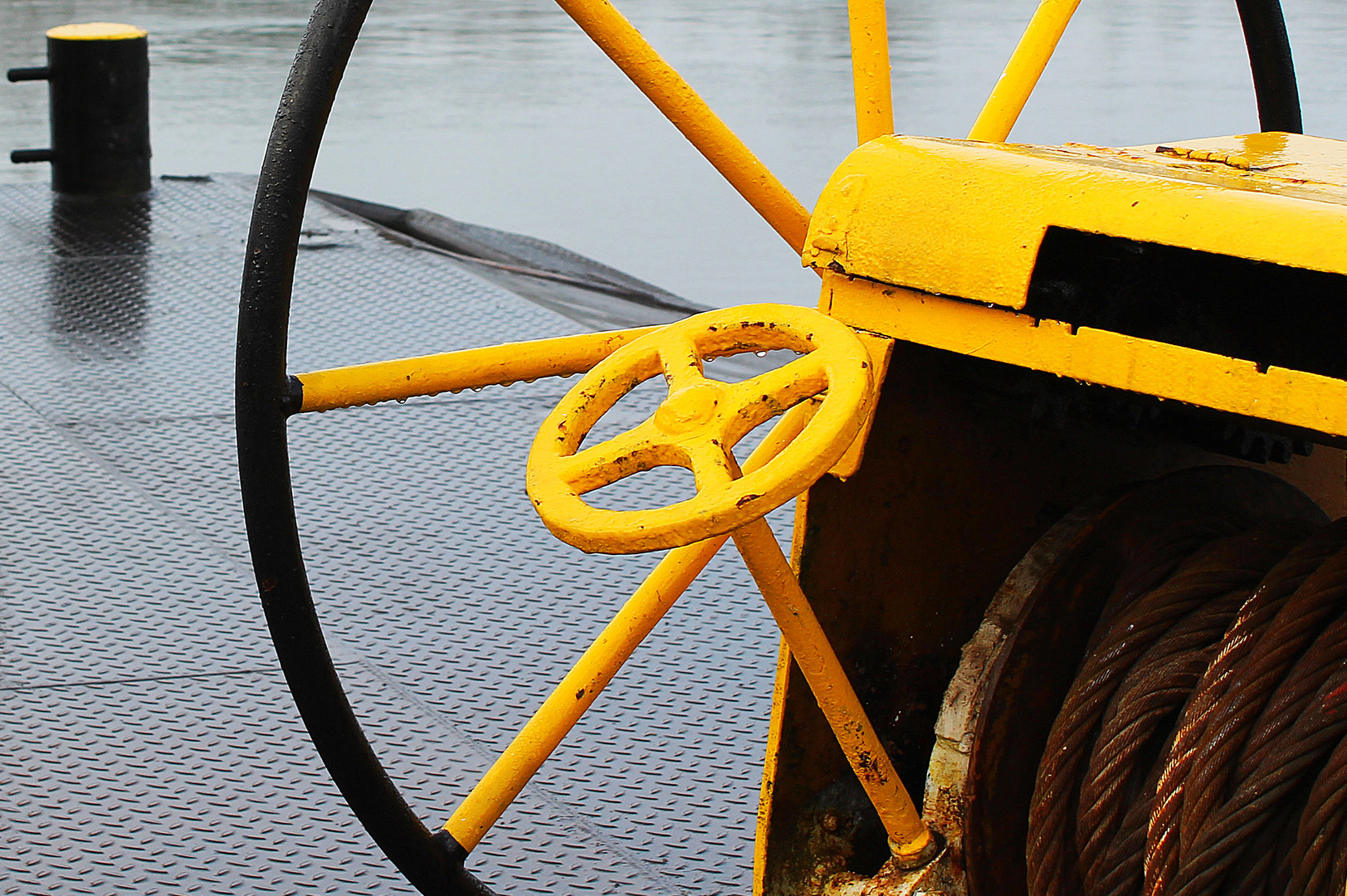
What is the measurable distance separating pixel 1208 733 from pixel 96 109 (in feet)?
14.0

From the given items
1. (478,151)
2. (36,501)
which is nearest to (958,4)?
(478,151)

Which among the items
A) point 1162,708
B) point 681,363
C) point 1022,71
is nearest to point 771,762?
point 1162,708

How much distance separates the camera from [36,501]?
2578 mm

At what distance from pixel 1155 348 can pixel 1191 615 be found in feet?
0.96

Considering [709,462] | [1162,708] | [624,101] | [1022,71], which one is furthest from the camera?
[624,101]

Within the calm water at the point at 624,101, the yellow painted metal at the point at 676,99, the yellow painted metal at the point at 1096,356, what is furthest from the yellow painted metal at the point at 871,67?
the calm water at the point at 624,101

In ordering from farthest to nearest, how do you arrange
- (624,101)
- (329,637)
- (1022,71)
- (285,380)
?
(624,101)
(329,637)
(1022,71)
(285,380)

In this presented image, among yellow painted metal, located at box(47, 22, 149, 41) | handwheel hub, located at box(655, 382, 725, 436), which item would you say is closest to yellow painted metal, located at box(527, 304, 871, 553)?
handwheel hub, located at box(655, 382, 725, 436)

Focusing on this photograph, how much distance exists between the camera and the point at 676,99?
3.66 ft

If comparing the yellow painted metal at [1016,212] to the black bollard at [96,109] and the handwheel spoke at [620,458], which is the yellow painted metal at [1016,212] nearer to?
the handwheel spoke at [620,458]

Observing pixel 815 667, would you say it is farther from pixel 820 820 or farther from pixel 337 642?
pixel 337 642

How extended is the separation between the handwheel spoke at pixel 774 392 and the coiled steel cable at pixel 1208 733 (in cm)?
36

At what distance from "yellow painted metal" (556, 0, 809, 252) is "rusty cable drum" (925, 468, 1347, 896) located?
0.36 meters

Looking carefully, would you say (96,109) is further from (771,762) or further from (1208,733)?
(1208,733)
